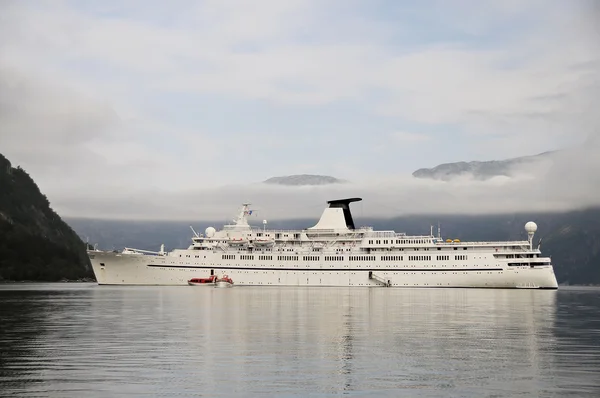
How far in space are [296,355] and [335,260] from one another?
82909 millimetres

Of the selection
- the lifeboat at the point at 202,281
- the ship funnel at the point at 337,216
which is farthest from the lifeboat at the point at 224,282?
the ship funnel at the point at 337,216

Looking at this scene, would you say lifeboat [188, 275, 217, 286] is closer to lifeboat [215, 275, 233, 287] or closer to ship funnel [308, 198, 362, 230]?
lifeboat [215, 275, 233, 287]

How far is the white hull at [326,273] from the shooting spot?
A: 105812mm

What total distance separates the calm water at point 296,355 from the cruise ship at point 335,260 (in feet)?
193

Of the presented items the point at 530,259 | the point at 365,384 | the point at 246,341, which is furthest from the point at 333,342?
the point at 530,259

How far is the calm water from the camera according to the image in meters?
21.4

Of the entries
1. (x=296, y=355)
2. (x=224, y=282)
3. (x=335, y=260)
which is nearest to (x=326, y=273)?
(x=335, y=260)

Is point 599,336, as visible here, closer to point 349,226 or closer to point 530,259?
point 530,259

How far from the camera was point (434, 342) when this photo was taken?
3275cm

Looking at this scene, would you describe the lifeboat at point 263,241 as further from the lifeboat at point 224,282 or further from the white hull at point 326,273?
the lifeboat at point 224,282

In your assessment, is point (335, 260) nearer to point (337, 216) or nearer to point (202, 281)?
point (337, 216)

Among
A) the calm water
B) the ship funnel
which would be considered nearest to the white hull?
the ship funnel

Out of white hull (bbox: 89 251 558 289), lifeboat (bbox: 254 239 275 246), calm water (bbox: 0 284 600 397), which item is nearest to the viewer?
calm water (bbox: 0 284 600 397)

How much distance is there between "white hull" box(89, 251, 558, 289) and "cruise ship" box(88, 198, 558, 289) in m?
0.14
